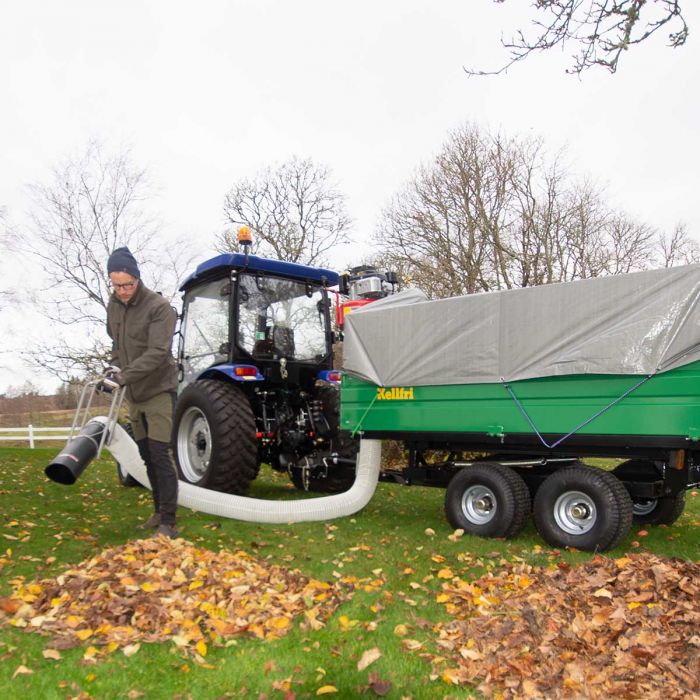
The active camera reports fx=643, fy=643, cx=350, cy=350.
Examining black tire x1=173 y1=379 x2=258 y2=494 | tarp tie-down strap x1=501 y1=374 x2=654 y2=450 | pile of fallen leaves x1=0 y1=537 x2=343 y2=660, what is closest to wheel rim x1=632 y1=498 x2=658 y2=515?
tarp tie-down strap x1=501 y1=374 x2=654 y2=450

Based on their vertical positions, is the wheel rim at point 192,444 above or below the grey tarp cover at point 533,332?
below

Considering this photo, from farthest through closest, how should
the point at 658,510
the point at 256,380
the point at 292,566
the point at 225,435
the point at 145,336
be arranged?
1. the point at 256,380
2. the point at 225,435
3. the point at 658,510
4. the point at 145,336
5. the point at 292,566

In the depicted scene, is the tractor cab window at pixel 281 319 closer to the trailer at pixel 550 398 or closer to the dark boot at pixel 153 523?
the trailer at pixel 550 398

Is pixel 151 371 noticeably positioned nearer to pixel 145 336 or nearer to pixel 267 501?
pixel 145 336

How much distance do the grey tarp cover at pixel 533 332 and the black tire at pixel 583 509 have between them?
0.83 m

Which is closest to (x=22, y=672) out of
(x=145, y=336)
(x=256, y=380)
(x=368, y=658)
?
(x=368, y=658)

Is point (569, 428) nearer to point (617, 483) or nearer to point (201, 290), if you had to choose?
point (617, 483)

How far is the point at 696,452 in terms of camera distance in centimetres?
487

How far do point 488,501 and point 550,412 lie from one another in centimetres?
102

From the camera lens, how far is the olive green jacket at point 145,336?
5191 mm

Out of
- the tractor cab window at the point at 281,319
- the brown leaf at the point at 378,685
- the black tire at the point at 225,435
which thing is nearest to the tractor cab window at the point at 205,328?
the tractor cab window at the point at 281,319

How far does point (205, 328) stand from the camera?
779 cm

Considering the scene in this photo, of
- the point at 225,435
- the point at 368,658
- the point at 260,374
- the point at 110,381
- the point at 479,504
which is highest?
the point at 260,374

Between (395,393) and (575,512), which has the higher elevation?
(395,393)
